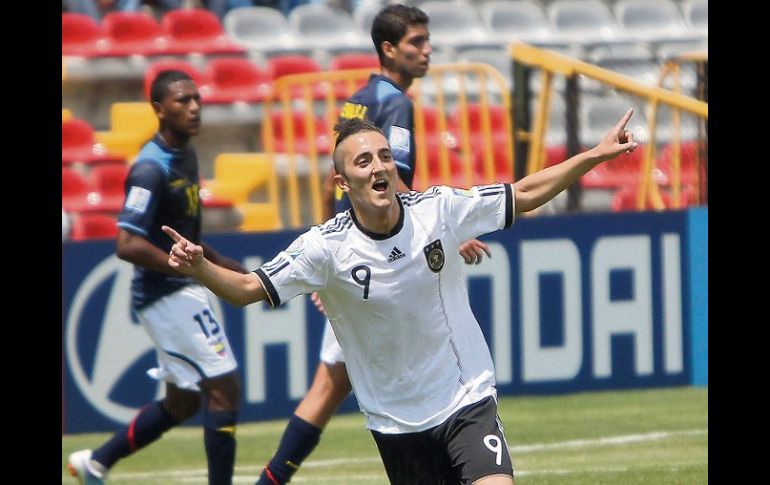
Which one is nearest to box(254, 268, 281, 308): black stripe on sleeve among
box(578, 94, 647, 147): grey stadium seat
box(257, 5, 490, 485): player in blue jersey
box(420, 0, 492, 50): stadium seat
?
box(257, 5, 490, 485): player in blue jersey

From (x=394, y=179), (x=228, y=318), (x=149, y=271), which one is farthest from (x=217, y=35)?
(x=394, y=179)

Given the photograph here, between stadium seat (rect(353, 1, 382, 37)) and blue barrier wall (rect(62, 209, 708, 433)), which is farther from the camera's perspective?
stadium seat (rect(353, 1, 382, 37))

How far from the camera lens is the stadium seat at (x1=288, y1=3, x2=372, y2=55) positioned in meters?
16.1

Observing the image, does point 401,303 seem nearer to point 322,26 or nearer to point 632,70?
point 632,70

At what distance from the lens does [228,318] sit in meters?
10.6

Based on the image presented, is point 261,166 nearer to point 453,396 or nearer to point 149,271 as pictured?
point 149,271

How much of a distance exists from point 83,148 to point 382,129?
717cm

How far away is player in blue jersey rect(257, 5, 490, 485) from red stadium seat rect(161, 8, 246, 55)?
7.75 meters

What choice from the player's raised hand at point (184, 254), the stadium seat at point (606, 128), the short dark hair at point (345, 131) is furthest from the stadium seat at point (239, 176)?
the player's raised hand at point (184, 254)

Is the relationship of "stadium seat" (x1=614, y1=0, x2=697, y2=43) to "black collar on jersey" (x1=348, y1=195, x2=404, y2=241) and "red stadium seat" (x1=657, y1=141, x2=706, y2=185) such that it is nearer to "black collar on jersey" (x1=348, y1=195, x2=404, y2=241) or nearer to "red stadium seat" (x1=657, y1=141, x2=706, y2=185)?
"red stadium seat" (x1=657, y1=141, x2=706, y2=185)

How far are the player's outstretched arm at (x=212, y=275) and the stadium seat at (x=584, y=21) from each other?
12482 millimetres

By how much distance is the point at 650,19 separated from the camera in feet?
60.8

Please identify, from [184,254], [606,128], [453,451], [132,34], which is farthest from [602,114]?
[184,254]

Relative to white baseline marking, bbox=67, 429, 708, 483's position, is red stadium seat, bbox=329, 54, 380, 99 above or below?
above
